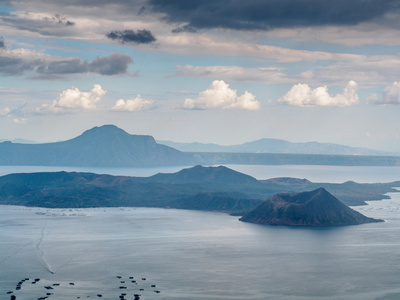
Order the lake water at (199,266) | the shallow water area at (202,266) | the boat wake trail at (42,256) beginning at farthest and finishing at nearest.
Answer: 1. the boat wake trail at (42,256)
2. the shallow water area at (202,266)
3. the lake water at (199,266)

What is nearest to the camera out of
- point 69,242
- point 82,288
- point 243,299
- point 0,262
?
point 243,299

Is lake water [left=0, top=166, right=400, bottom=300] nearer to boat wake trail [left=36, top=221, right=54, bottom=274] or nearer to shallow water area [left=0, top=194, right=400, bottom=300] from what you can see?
boat wake trail [left=36, top=221, right=54, bottom=274]

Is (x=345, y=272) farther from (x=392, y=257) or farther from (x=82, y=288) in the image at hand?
(x=82, y=288)

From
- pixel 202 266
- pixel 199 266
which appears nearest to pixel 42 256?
pixel 199 266

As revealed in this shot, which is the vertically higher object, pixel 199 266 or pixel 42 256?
pixel 199 266

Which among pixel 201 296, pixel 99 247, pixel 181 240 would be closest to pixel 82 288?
pixel 201 296

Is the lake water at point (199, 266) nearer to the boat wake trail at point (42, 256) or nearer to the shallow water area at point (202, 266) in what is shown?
the boat wake trail at point (42, 256)

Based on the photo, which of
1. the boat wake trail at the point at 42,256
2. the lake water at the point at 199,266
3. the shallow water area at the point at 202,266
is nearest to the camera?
the lake water at the point at 199,266

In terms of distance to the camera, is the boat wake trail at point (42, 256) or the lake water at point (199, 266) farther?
the boat wake trail at point (42, 256)

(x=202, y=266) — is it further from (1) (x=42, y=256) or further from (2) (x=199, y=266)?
(1) (x=42, y=256)

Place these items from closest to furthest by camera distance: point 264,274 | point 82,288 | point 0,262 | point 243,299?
1. point 243,299
2. point 82,288
3. point 264,274
4. point 0,262

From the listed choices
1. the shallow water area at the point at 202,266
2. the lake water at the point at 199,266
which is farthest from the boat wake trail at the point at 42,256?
the shallow water area at the point at 202,266
